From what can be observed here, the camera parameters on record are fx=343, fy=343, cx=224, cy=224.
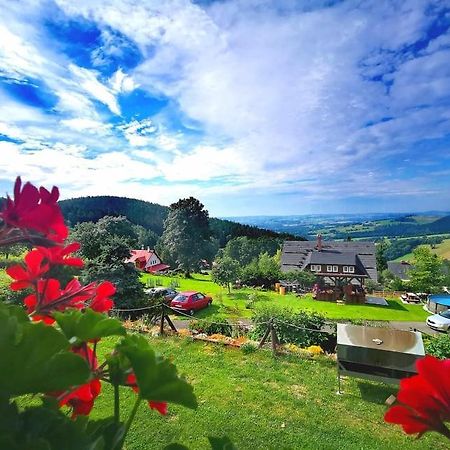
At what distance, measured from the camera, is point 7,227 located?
1.67 feet

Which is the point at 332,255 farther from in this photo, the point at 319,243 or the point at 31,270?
the point at 31,270

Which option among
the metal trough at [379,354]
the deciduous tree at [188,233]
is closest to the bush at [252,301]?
the deciduous tree at [188,233]

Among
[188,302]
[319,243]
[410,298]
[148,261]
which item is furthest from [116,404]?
[148,261]

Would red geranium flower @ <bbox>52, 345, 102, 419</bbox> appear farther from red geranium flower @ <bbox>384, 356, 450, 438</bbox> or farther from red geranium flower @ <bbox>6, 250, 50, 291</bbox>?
red geranium flower @ <bbox>384, 356, 450, 438</bbox>

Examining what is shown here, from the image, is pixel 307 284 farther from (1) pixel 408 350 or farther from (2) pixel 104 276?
(1) pixel 408 350

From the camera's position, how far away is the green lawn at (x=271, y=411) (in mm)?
4574

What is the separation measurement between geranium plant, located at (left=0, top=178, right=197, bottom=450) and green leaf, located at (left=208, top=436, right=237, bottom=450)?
0.09 meters

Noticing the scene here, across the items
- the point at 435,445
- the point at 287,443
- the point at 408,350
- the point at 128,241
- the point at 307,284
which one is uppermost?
the point at 128,241

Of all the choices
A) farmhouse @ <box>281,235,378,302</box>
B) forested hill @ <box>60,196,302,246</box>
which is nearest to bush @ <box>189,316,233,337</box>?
farmhouse @ <box>281,235,378,302</box>

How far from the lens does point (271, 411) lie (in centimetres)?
538

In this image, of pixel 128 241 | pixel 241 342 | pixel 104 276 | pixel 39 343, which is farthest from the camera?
pixel 128 241

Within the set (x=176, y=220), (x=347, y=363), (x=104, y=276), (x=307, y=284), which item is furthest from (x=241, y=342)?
(x=176, y=220)

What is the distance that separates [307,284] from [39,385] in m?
32.3

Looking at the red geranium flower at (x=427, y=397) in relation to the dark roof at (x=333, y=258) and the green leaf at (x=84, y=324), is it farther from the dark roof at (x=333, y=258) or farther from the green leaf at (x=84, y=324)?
the dark roof at (x=333, y=258)
